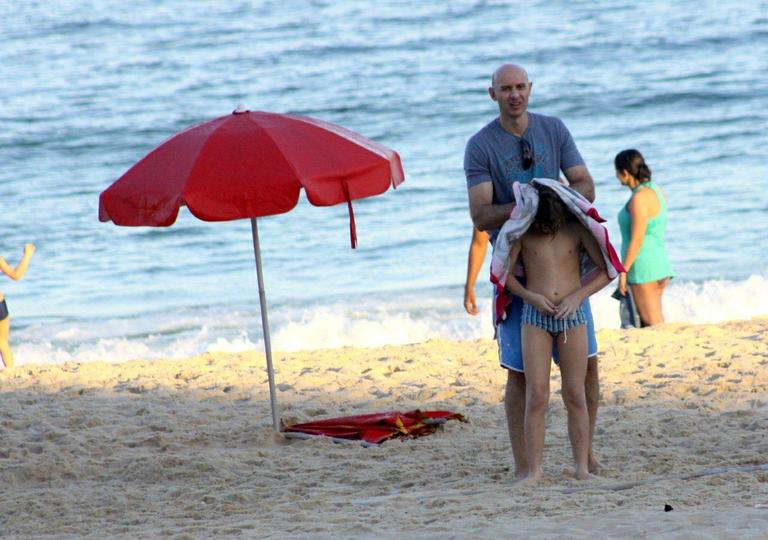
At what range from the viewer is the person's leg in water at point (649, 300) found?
31.9ft

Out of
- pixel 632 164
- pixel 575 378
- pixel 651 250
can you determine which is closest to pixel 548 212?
pixel 575 378

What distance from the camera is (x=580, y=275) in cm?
518

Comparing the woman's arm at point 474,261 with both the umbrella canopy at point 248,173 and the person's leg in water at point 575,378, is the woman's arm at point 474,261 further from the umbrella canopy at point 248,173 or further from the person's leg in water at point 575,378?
the person's leg in water at point 575,378

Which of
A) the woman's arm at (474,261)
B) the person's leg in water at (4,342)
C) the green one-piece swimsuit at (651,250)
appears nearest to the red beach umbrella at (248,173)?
the woman's arm at (474,261)

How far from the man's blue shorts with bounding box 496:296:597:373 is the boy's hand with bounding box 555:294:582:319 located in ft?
0.45

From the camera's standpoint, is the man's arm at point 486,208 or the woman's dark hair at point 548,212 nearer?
the woman's dark hair at point 548,212

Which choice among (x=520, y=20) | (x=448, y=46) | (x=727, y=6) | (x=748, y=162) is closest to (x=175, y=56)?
(x=448, y=46)

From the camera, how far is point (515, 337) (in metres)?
5.23

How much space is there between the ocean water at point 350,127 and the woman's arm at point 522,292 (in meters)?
7.36

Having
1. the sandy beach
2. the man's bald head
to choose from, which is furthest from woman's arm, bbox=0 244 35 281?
the man's bald head

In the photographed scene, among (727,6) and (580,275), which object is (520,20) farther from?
(580,275)

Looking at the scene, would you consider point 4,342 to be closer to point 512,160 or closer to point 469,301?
point 469,301

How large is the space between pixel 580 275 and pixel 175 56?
28495 millimetres

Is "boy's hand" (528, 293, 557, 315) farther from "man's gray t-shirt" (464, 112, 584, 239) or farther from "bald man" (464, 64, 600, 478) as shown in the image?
"man's gray t-shirt" (464, 112, 584, 239)
